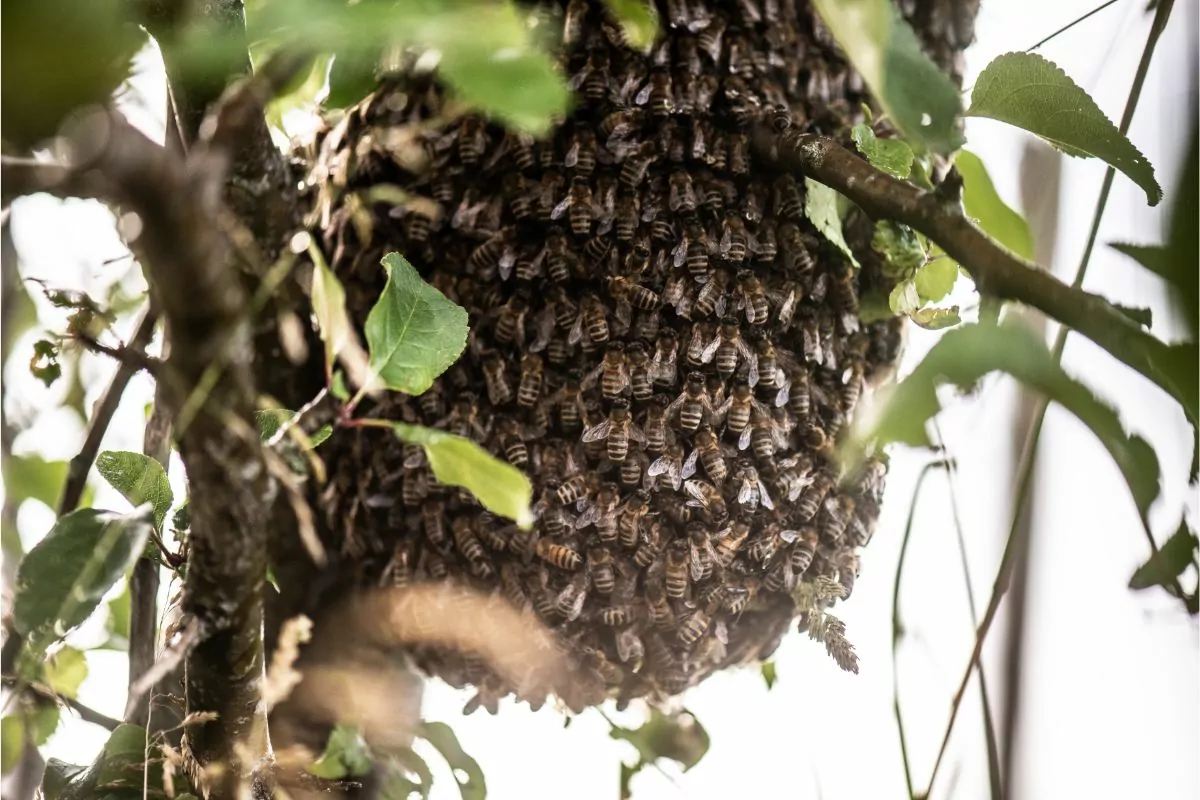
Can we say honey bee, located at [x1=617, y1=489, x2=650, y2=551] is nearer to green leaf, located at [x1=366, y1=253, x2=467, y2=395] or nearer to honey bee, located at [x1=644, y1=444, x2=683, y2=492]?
honey bee, located at [x1=644, y1=444, x2=683, y2=492]

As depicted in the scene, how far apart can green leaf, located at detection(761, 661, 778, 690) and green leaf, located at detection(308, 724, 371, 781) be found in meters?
0.27

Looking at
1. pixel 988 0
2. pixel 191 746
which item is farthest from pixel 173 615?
pixel 988 0

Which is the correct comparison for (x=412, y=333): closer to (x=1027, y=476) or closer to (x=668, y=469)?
(x=668, y=469)

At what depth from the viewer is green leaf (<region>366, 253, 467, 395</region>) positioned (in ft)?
1.31

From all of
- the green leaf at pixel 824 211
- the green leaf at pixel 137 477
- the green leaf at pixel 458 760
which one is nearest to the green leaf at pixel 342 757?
the green leaf at pixel 458 760

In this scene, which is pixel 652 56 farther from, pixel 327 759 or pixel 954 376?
pixel 327 759

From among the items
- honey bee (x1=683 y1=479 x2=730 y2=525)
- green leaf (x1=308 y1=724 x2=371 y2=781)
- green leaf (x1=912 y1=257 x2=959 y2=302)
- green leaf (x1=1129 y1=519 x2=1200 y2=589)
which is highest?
green leaf (x1=912 y1=257 x2=959 y2=302)

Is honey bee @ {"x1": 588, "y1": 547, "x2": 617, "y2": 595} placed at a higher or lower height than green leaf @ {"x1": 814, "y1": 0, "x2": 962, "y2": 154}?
lower

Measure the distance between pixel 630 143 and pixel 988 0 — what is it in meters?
0.31

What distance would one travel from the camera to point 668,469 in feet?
1.54

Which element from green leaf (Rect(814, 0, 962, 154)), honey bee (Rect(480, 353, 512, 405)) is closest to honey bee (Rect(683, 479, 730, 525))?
honey bee (Rect(480, 353, 512, 405))

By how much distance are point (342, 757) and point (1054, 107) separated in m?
0.52

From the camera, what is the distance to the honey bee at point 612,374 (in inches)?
18.3

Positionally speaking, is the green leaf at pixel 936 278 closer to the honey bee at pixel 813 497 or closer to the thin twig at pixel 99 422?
the honey bee at pixel 813 497
